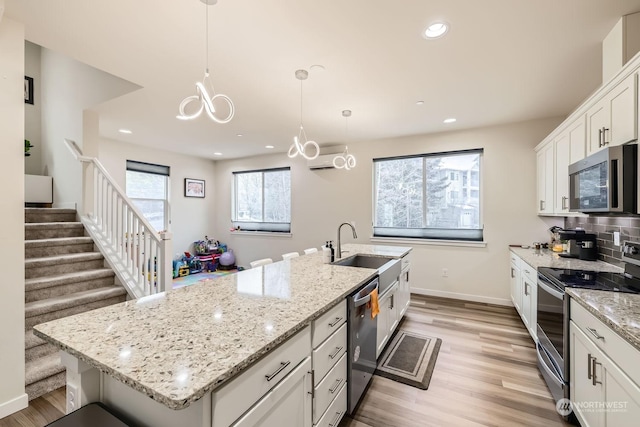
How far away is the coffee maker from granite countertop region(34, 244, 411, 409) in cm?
251

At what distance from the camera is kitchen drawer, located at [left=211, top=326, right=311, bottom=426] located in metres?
0.89

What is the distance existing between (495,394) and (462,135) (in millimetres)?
3548

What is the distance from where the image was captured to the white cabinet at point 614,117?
1.72 m

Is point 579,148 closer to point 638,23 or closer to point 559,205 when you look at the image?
point 559,205

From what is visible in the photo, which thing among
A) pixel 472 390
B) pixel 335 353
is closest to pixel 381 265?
pixel 472 390

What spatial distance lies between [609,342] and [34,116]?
655 cm

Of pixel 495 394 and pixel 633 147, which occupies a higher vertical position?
pixel 633 147

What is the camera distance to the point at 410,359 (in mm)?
2654

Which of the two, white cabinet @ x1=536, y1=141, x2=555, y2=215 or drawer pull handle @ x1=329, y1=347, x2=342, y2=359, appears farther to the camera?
white cabinet @ x1=536, y1=141, x2=555, y2=215

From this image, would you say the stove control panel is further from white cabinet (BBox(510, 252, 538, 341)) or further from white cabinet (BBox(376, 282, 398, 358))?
white cabinet (BBox(376, 282, 398, 358))

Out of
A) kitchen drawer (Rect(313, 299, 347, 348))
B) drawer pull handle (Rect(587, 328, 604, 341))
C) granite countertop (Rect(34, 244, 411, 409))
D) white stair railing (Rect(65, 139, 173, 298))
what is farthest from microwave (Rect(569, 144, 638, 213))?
white stair railing (Rect(65, 139, 173, 298))

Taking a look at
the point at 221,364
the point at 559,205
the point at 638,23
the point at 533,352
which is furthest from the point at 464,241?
the point at 221,364

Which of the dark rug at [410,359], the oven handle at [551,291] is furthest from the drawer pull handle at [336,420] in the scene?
the oven handle at [551,291]

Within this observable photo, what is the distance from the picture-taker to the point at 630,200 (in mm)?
1705
